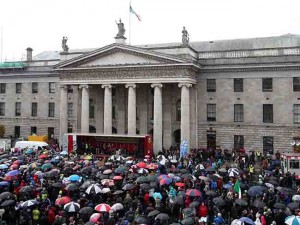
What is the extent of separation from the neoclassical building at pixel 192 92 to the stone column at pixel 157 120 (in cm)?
12

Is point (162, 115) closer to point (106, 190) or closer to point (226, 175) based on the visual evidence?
point (226, 175)

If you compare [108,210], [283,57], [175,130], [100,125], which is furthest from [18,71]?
[108,210]

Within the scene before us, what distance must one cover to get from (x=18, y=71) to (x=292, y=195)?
154ft

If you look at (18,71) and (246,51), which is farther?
(18,71)

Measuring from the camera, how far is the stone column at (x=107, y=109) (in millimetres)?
46031

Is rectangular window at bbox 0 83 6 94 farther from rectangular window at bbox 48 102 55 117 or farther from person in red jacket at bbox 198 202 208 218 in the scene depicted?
person in red jacket at bbox 198 202 208 218

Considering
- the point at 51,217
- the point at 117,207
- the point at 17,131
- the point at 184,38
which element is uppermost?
the point at 184,38

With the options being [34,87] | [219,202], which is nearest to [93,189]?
[219,202]

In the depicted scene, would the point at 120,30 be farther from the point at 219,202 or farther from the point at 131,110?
the point at 219,202

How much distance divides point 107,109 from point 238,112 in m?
16.0

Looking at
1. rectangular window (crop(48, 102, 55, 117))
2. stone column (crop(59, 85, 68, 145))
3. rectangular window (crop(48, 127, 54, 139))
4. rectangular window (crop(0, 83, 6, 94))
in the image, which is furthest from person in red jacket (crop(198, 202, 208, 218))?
rectangular window (crop(0, 83, 6, 94))

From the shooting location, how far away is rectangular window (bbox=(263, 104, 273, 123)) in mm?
43719

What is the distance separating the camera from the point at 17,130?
57.2 meters

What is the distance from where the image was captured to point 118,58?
151 feet
